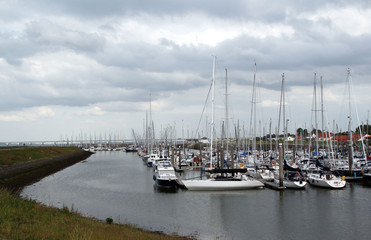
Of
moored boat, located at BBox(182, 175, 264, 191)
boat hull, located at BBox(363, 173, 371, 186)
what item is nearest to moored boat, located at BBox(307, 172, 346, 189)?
boat hull, located at BBox(363, 173, 371, 186)

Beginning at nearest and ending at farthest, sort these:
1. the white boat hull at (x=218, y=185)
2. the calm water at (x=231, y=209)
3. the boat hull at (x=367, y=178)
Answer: the calm water at (x=231, y=209) < the white boat hull at (x=218, y=185) < the boat hull at (x=367, y=178)

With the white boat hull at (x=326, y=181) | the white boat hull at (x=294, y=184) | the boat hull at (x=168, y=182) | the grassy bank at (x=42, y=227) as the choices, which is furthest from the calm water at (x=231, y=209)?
the grassy bank at (x=42, y=227)

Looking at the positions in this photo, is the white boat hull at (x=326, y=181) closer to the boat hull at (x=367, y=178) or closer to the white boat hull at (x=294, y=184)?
the white boat hull at (x=294, y=184)

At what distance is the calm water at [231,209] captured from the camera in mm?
29531

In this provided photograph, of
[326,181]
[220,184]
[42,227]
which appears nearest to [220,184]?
[220,184]

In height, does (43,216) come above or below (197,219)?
above

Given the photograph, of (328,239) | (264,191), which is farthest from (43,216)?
(264,191)

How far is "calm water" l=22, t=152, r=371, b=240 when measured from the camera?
2953 centimetres

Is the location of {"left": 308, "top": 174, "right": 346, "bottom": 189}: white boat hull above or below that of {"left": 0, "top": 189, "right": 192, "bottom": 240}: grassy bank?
below

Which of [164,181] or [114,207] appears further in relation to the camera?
[164,181]

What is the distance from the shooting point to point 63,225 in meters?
21.5

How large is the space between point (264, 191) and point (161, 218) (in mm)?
19859

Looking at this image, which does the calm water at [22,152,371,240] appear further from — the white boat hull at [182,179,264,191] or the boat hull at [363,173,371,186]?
the boat hull at [363,173,371,186]

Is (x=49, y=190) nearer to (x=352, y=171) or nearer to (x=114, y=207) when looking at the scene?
(x=114, y=207)
